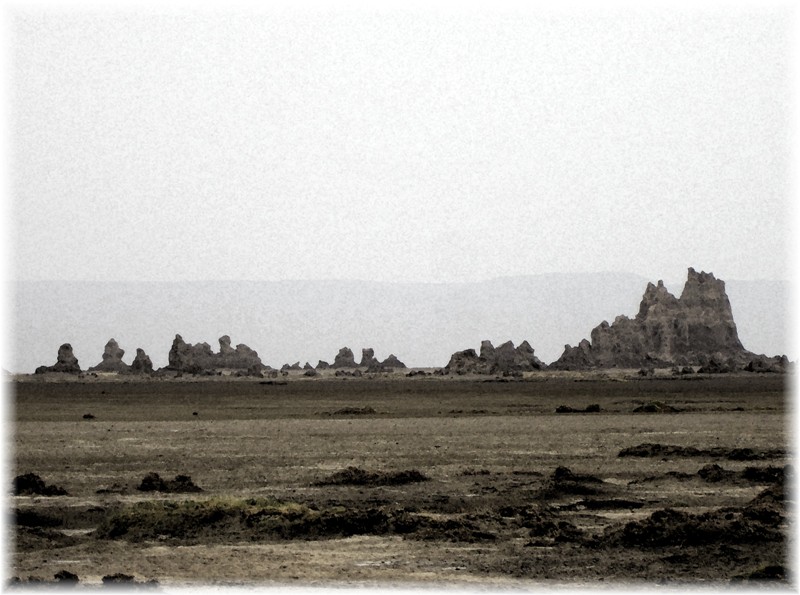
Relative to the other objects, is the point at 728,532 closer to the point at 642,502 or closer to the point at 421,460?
the point at 642,502

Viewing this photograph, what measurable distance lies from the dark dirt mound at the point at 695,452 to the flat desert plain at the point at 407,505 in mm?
86

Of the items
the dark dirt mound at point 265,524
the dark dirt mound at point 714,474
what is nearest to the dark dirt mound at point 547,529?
the dark dirt mound at point 265,524

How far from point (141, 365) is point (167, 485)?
429 feet

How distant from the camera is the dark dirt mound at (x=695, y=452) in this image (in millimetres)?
28438

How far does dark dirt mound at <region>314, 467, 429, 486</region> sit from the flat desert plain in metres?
0.04

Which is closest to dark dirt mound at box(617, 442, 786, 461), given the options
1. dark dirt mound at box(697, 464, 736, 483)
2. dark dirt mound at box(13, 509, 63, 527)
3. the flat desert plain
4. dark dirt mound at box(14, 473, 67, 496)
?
the flat desert plain

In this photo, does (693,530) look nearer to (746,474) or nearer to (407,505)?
(407,505)

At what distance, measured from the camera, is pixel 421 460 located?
2817cm

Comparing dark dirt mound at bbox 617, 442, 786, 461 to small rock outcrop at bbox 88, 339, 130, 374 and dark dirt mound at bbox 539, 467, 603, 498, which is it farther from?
small rock outcrop at bbox 88, 339, 130, 374

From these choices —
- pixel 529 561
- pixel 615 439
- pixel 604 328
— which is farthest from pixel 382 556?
pixel 604 328

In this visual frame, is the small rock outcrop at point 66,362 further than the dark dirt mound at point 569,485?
Yes

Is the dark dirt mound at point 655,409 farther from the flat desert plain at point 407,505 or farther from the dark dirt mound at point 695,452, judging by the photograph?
the dark dirt mound at point 695,452

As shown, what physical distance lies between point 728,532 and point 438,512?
4.96 m

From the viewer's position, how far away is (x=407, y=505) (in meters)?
20.4
